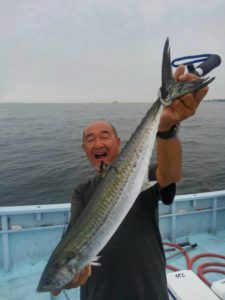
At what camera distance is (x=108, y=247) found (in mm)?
2541

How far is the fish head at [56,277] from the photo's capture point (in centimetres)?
223

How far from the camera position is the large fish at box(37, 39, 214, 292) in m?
2.18

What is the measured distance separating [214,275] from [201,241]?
128 centimetres

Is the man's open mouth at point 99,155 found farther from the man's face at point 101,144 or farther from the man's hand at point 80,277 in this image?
the man's hand at point 80,277

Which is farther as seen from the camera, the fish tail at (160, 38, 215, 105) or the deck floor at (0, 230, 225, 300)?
the deck floor at (0, 230, 225, 300)

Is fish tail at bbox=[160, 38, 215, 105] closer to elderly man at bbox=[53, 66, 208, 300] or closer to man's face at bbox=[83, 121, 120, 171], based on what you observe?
elderly man at bbox=[53, 66, 208, 300]

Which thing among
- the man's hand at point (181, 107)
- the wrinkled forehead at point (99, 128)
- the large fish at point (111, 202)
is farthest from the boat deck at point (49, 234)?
the man's hand at point (181, 107)

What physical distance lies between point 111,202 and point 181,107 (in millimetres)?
889

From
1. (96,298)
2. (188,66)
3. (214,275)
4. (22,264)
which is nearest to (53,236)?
(22,264)

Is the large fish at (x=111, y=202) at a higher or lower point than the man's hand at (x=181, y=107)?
lower

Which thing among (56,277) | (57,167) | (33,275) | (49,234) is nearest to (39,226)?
(49,234)

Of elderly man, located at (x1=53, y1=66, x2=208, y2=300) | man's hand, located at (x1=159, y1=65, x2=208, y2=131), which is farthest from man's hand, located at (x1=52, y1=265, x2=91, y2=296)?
man's hand, located at (x1=159, y1=65, x2=208, y2=131)

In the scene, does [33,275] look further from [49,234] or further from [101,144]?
[101,144]

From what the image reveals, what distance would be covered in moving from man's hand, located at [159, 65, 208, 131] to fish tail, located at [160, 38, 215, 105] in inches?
1.6
